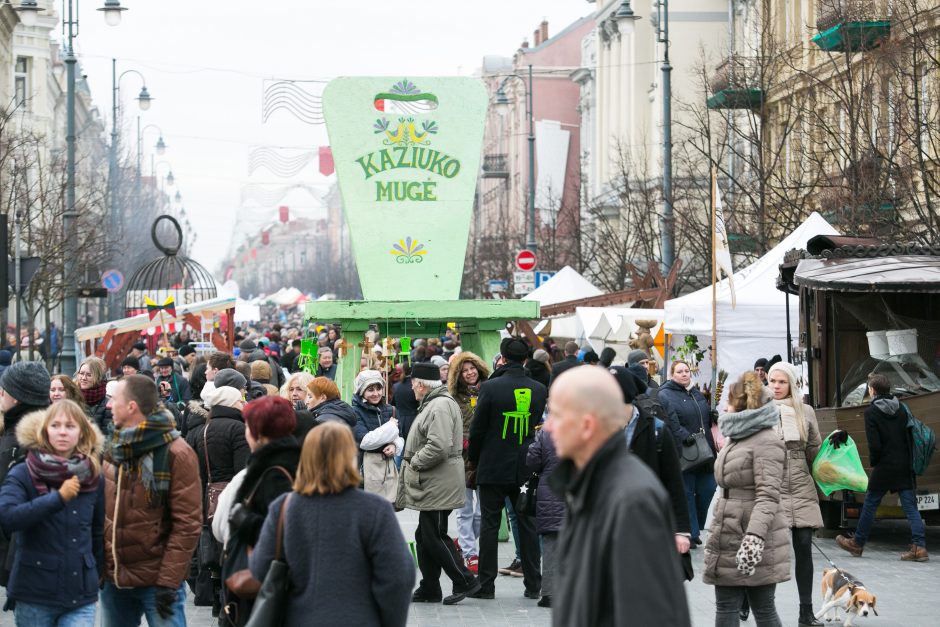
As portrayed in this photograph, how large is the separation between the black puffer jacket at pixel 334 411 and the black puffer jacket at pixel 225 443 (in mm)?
937

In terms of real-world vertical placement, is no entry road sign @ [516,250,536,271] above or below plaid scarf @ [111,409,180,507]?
above

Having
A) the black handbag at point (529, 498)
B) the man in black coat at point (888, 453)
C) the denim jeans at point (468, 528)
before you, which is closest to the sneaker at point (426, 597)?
the black handbag at point (529, 498)

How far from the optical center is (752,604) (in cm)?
798

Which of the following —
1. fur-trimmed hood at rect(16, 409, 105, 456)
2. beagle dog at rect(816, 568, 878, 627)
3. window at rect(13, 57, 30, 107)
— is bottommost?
beagle dog at rect(816, 568, 878, 627)

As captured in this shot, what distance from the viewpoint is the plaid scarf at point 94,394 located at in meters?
12.0

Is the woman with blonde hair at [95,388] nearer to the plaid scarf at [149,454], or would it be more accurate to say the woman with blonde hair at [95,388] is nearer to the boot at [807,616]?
the plaid scarf at [149,454]

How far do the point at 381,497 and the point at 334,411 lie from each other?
4397 mm

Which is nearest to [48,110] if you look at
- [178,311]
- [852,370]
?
[178,311]

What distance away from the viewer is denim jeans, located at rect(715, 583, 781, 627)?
791 centimetres

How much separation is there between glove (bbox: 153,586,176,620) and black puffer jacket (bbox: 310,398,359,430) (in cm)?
284

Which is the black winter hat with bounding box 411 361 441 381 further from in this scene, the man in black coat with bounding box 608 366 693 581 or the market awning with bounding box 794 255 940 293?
the market awning with bounding box 794 255 940 293

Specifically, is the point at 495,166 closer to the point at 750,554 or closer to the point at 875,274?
the point at 875,274

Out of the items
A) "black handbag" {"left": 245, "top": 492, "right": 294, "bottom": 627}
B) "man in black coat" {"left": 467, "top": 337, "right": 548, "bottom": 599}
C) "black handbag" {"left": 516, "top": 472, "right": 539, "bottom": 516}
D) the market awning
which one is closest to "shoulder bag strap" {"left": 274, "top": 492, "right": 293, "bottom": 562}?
"black handbag" {"left": 245, "top": 492, "right": 294, "bottom": 627}

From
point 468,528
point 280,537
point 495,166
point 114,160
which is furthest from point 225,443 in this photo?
point 495,166
